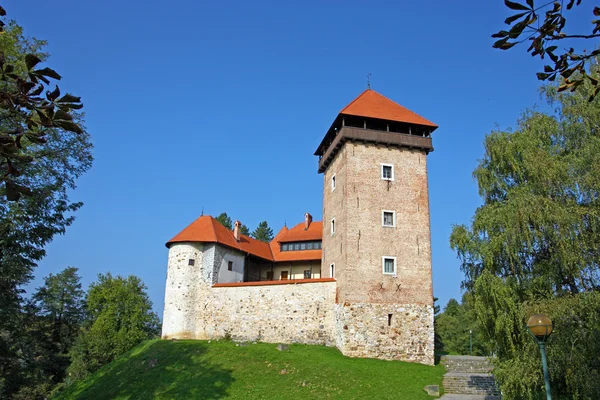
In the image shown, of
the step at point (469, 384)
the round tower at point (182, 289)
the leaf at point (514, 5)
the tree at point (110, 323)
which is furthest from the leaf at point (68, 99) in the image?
the tree at point (110, 323)

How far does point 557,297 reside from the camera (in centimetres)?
1256

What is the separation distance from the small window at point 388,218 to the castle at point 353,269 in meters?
0.05

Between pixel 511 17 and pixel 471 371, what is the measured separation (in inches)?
803

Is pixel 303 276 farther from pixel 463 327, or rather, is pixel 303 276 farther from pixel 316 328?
pixel 463 327

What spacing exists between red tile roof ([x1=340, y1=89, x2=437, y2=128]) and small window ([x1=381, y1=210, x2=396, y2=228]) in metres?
5.18

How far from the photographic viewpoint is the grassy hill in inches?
647

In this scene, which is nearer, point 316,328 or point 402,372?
point 402,372

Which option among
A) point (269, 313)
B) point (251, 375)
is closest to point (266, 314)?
point (269, 313)

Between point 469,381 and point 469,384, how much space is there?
0.77 feet

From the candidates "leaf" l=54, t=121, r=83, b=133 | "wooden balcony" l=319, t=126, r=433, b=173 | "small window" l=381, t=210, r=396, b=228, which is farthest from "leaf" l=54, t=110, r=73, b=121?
"wooden balcony" l=319, t=126, r=433, b=173

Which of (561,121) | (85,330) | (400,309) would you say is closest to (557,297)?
(561,121)

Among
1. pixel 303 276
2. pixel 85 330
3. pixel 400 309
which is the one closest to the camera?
pixel 400 309

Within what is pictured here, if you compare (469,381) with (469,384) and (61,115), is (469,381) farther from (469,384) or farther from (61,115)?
(61,115)

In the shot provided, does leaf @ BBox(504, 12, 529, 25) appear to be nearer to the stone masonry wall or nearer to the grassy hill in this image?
the grassy hill
